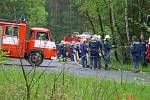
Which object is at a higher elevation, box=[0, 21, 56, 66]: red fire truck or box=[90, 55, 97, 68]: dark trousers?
box=[0, 21, 56, 66]: red fire truck

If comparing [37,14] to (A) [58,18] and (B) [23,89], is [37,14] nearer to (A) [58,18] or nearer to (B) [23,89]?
(A) [58,18]

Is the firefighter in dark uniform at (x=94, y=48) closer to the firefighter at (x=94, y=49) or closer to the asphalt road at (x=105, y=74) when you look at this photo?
the firefighter at (x=94, y=49)

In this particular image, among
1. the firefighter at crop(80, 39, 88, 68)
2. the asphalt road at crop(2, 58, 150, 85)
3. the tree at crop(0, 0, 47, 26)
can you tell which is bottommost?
the asphalt road at crop(2, 58, 150, 85)

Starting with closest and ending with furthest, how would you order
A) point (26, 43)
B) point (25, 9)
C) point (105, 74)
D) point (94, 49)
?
point (105, 74) < point (94, 49) < point (26, 43) < point (25, 9)

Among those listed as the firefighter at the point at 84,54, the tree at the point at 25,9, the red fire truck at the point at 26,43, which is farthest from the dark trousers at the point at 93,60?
the tree at the point at 25,9

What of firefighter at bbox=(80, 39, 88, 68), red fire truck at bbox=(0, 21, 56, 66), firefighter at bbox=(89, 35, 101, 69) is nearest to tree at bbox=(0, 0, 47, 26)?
red fire truck at bbox=(0, 21, 56, 66)

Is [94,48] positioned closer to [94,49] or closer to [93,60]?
[94,49]

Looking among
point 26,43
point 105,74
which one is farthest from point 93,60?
point 105,74

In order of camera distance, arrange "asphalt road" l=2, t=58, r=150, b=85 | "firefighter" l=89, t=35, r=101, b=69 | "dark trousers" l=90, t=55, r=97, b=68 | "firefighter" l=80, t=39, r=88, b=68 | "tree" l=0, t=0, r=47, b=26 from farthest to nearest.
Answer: "tree" l=0, t=0, r=47, b=26
"firefighter" l=80, t=39, r=88, b=68
"dark trousers" l=90, t=55, r=97, b=68
"firefighter" l=89, t=35, r=101, b=69
"asphalt road" l=2, t=58, r=150, b=85

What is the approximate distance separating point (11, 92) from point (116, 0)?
25695 mm

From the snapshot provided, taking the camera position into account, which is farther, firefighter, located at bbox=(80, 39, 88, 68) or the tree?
the tree

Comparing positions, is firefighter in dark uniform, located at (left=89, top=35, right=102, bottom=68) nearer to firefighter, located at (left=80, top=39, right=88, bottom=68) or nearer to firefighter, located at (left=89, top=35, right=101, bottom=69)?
firefighter, located at (left=89, top=35, right=101, bottom=69)

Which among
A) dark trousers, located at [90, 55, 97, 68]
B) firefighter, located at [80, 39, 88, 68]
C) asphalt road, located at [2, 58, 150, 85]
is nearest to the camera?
asphalt road, located at [2, 58, 150, 85]

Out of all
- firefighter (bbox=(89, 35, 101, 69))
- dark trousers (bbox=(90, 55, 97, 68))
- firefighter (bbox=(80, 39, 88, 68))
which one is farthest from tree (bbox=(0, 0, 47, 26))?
firefighter (bbox=(89, 35, 101, 69))
